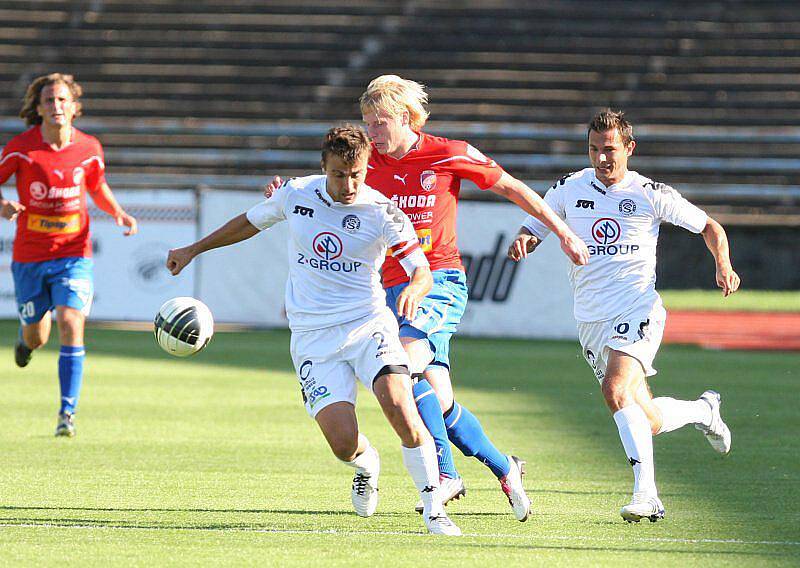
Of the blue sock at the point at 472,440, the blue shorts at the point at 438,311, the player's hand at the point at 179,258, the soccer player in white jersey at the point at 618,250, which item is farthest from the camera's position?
the soccer player in white jersey at the point at 618,250

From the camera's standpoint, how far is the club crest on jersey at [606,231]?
7.07 meters

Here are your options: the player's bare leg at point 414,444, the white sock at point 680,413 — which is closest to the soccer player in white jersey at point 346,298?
the player's bare leg at point 414,444

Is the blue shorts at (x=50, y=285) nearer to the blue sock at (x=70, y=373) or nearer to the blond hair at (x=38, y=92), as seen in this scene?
the blue sock at (x=70, y=373)

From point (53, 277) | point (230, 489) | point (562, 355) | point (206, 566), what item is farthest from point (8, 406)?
point (562, 355)

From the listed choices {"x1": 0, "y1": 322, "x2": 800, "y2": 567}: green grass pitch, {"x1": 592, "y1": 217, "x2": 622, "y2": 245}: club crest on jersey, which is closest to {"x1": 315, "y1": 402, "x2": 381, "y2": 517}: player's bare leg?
{"x1": 0, "y1": 322, "x2": 800, "y2": 567}: green grass pitch

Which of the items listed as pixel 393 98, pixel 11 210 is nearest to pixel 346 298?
pixel 393 98

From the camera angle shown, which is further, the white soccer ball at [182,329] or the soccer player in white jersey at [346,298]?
the white soccer ball at [182,329]

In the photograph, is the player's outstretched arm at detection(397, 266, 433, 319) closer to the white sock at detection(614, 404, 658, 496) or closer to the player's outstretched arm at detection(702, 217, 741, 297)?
the white sock at detection(614, 404, 658, 496)

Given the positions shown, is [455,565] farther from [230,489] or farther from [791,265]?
[791,265]

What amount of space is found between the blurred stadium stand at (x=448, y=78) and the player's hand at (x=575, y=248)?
724 inches

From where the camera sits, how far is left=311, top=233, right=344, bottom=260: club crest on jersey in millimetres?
6152

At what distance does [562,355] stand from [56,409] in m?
7.30

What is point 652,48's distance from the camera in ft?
91.8

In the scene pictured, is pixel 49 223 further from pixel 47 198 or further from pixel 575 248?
pixel 575 248
